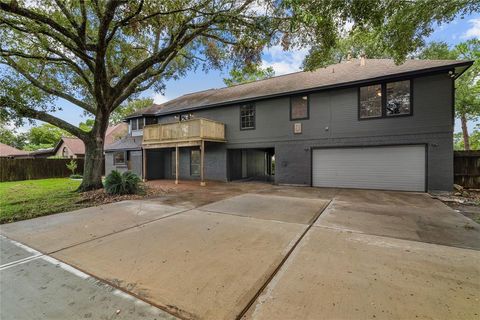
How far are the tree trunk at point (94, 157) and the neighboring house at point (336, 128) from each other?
3.79 meters

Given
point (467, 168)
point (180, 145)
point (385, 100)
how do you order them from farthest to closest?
1. point (180, 145)
2. point (385, 100)
3. point (467, 168)

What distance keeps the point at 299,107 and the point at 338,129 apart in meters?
2.28

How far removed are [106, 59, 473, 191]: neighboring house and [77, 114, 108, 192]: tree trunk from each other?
379 centimetres

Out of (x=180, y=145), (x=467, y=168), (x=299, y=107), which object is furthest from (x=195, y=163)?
(x=467, y=168)

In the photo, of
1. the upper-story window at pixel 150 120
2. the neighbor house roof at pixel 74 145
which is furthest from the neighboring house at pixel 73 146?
the upper-story window at pixel 150 120

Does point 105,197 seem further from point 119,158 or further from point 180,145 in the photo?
point 119,158

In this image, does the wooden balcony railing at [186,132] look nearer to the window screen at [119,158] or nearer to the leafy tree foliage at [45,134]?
the window screen at [119,158]

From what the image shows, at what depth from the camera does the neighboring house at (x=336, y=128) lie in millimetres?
8562

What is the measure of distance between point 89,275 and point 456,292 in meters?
4.35

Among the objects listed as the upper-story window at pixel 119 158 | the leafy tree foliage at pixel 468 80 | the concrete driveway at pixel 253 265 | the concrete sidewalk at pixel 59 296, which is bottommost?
the concrete sidewalk at pixel 59 296

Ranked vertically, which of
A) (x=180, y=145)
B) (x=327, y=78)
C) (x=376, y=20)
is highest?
(x=327, y=78)

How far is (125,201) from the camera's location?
25.0ft

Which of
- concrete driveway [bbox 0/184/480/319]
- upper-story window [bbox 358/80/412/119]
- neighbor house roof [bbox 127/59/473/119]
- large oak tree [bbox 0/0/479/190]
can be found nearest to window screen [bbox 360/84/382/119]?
upper-story window [bbox 358/80/412/119]

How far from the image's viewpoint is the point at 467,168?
28.5 feet
